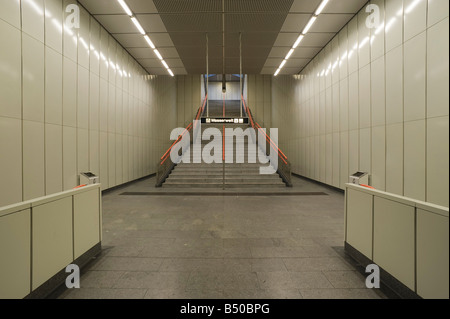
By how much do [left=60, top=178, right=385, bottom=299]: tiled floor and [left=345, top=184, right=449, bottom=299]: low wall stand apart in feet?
0.94

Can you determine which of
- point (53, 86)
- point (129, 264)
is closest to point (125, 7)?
point (53, 86)

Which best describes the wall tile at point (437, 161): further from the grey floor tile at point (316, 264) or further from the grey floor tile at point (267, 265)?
the grey floor tile at point (267, 265)

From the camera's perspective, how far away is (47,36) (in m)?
4.05

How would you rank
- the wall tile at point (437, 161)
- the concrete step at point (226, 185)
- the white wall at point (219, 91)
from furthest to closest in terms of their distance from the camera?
1. the white wall at point (219, 91)
2. the concrete step at point (226, 185)
3. the wall tile at point (437, 161)

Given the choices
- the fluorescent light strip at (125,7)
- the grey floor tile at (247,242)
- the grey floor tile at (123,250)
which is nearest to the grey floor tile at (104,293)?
the grey floor tile at (123,250)

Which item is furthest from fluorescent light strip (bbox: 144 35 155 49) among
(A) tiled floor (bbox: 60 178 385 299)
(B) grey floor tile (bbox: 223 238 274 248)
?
(B) grey floor tile (bbox: 223 238 274 248)

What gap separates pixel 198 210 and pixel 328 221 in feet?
8.74

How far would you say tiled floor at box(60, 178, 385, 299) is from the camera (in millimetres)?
1907

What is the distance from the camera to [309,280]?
2.06 m

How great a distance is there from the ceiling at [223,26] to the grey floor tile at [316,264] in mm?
5522

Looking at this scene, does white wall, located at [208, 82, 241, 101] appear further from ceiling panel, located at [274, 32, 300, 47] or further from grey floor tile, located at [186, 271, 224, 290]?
grey floor tile, located at [186, 271, 224, 290]

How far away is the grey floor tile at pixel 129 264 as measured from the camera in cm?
229

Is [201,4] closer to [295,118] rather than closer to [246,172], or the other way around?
[246,172]
